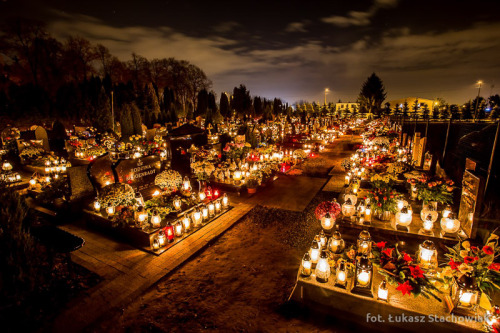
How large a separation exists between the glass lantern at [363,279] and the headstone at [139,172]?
8.54 metres

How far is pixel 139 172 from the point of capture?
10.0 metres

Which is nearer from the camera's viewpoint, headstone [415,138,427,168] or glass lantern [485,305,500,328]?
glass lantern [485,305,500,328]

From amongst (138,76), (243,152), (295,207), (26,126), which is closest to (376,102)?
(138,76)

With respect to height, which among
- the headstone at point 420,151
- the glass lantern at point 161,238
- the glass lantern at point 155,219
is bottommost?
the glass lantern at point 161,238

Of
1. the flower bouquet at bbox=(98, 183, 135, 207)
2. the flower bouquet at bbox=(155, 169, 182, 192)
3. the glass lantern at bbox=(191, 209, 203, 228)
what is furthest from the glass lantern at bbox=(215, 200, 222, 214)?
the flower bouquet at bbox=(98, 183, 135, 207)

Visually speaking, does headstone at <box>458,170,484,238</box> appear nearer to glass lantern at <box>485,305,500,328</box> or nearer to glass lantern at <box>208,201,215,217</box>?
glass lantern at <box>485,305,500,328</box>

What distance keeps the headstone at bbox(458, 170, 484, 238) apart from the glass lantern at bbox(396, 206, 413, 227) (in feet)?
4.04

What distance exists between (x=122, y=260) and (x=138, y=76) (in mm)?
49493

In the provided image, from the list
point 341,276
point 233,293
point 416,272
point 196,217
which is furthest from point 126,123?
point 416,272

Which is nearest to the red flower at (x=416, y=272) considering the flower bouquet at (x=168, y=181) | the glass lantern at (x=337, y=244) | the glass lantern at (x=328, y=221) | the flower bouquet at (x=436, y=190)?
the glass lantern at (x=337, y=244)

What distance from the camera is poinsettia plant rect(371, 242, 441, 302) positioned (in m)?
4.02

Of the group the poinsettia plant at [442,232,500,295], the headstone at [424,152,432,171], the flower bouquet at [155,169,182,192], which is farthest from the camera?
the headstone at [424,152,432,171]

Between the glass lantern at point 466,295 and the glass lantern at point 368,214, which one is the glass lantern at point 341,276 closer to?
the glass lantern at point 466,295

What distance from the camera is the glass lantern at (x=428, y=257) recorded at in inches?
179
